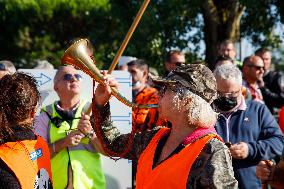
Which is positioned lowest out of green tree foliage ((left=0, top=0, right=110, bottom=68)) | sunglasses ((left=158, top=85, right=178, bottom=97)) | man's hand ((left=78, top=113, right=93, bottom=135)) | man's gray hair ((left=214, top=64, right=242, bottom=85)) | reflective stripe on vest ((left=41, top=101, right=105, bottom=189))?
reflective stripe on vest ((left=41, top=101, right=105, bottom=189))

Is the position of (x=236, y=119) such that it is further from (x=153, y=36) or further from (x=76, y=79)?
(x=153, y=36)

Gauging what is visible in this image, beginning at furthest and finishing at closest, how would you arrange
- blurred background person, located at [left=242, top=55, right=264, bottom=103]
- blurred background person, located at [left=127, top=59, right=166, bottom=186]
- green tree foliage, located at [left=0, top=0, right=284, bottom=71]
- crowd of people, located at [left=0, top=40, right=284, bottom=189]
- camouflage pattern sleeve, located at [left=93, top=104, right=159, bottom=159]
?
green tree foliage, located at [left=0, top=0, right=284, bottom=71], blurred background person, located at [left=242, top=55, right=264, bottom=103], blurred background person, located at [left=127, top=59, right=166, bottom=186], camouflage pattern sleeve, located at [left=93, top=104, right=159, bottom=159], crowd of people, located at [left=0, top=40, right=284, bottom=189]

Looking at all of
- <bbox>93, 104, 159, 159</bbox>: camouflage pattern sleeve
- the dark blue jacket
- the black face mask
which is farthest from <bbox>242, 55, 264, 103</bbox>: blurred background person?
<bbox>93, 104, 159, 159</bbox>: camouflage pattern sleeve

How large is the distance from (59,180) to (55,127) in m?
0.47

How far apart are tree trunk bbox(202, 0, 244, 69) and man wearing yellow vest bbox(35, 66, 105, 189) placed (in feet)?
24.0

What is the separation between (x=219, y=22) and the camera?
1319cm

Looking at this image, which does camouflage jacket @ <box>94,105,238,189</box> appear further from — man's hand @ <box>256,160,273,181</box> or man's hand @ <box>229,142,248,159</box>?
man's hand @ <box>229,142,248,159</box>

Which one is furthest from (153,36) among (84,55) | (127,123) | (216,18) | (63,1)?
(63,1)

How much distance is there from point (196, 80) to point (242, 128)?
1909mm

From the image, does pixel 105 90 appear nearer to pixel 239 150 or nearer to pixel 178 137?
pixel 178 137

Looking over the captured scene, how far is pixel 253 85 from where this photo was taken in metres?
7.45

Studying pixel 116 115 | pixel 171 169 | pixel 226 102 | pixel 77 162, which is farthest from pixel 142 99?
pixel 171 169

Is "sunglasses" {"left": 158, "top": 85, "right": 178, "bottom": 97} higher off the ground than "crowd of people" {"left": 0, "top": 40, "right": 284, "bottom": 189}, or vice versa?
"sunglasses" {"left": 158, "top": 85, "right": 178, "bottom": 97}

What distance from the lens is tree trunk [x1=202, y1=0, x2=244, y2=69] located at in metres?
12.9
